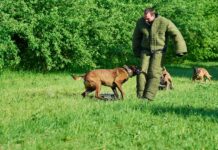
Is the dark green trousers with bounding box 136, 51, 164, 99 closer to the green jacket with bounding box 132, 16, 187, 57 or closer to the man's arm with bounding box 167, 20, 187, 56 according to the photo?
the green jacket with bounding box 132, 16, 187, 57

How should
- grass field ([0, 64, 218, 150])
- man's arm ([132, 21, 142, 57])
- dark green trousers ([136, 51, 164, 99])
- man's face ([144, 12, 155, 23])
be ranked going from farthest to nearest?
man's arm ([132, 21, 142, 57]) < dark green trousers ([136, 51, 164, 99]) < man's face ([144, 12, 155, 23]) < grass field ([0, 64, 218, 150])

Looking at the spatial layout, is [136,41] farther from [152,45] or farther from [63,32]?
[63,32]

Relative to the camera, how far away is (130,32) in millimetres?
28953

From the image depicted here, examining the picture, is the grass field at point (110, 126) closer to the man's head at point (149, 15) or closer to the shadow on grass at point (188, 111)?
the shadow on grass at point (188, 111)

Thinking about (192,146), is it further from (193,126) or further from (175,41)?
(175,41)

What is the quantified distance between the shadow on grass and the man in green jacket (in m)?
2.01

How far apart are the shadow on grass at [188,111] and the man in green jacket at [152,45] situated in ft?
6.61

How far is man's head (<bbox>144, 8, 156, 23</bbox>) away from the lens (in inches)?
496

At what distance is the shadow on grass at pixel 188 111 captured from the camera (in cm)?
953

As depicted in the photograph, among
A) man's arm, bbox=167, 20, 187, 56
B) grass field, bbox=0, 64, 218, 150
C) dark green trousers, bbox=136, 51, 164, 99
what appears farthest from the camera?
dark green trousers, bbox=136, 51, 164, 99

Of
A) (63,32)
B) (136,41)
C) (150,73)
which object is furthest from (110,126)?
(63,32)

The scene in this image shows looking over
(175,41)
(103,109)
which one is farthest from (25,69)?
(103,109)

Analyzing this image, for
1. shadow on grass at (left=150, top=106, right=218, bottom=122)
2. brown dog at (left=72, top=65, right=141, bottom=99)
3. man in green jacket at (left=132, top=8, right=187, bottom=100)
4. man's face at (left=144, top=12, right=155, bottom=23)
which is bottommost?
shadow on grass at (left=150, top=106, right=218, bottom=122)

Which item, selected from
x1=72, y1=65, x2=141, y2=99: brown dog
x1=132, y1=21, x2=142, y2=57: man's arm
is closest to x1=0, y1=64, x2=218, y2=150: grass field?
x1=72, y1=65, x2=141, y2=99: brown dog
